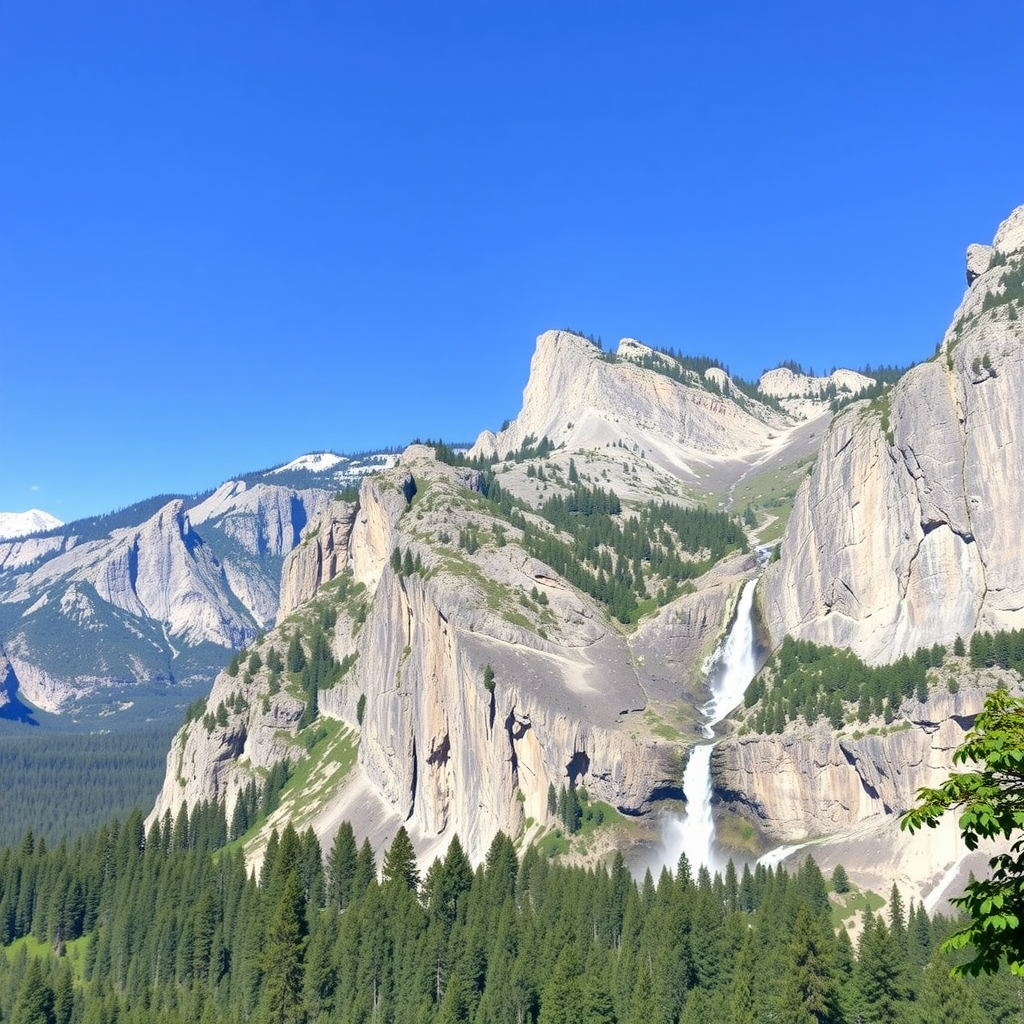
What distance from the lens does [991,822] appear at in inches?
734

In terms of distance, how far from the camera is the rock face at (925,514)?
146m

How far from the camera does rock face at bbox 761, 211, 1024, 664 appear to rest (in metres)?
146

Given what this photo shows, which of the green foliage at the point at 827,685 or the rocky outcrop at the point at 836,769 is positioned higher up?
the green foliage at the point at 827,685

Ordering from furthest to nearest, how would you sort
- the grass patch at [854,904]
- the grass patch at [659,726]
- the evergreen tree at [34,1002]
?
the grass patch at [659,726]
the grass patch at [854,904]
the evergreen tree at [34,1002]

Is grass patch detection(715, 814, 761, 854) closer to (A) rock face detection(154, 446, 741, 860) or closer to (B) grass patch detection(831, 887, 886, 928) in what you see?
(A) rock face detection(154, 446, 741, 860)

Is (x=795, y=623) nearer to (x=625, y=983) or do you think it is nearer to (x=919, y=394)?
(x=919, y=394)

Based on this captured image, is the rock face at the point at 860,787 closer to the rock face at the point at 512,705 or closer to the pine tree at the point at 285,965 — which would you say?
the rock face at the point at 512,705

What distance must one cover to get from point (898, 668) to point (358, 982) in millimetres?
81133

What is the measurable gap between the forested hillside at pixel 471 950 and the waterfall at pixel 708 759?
11266mm

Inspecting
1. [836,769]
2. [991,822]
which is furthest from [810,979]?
[991,822]

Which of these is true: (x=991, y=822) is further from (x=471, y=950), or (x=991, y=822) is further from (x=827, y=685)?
(x=827, y=685)

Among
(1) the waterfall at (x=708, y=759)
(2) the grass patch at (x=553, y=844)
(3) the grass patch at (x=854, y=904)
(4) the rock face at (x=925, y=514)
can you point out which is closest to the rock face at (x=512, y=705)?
(1) the waterfall at (x=708, y=759)

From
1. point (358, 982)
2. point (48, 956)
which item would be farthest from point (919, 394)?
point (48, 956)

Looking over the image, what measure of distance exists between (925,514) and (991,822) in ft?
474
